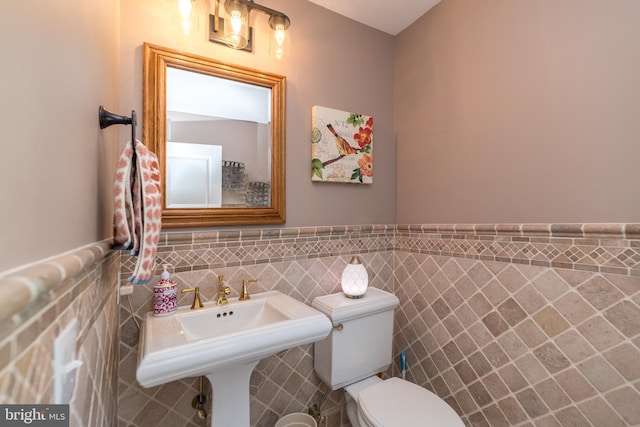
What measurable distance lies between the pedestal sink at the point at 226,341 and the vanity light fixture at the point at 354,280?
0.35 meters

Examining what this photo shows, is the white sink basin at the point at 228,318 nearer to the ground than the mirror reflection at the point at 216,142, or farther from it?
nearer to the ground

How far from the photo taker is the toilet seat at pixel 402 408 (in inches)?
43.8

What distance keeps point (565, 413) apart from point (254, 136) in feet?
5.91

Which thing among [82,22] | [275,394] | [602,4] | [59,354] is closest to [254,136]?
[82,22]

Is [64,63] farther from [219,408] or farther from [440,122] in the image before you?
[440,122]

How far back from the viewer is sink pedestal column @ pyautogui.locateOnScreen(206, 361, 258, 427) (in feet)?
3.43

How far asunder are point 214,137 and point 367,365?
144 centimetres

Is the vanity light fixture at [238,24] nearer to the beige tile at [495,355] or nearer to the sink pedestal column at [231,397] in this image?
the sink pedestal column at [231,397]

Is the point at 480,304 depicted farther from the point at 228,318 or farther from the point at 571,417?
the point at 228,318

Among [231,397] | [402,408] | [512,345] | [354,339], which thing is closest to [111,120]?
[231,397]

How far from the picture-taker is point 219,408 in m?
1.05

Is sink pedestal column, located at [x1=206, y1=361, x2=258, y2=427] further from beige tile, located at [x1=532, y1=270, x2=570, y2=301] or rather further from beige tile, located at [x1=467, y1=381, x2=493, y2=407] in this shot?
beige tile, located at [x1=532, y1=270, x2=570, y2=301]

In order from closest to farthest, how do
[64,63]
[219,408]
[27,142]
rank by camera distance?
1. [27,142]
2. [64,63]
3. [219,408]

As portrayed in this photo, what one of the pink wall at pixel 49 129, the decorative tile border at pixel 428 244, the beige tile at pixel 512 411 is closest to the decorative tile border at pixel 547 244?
the decorative tile border at pixel 428 244
